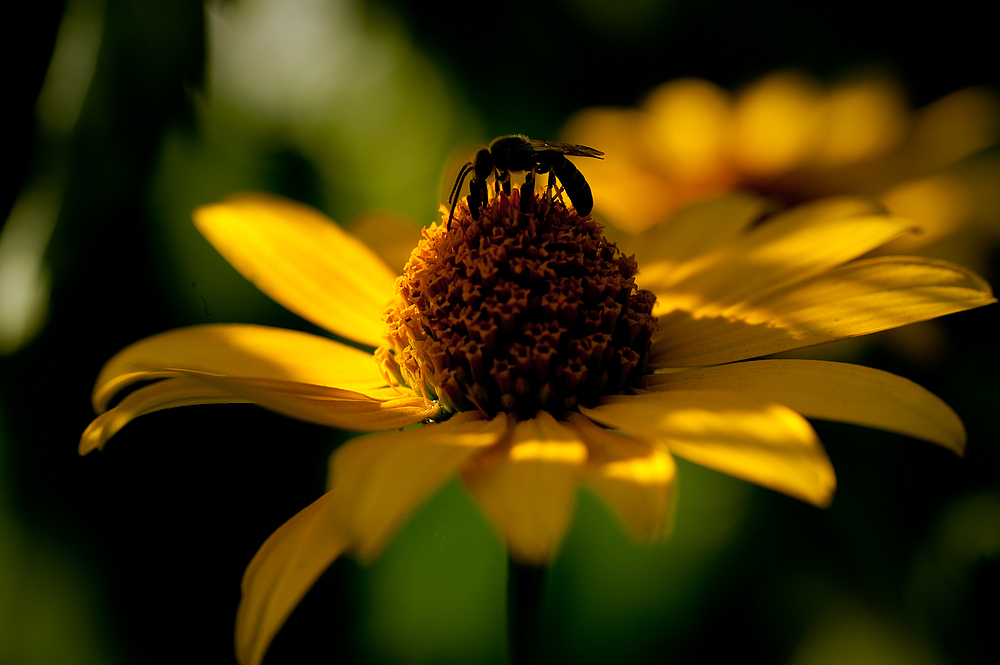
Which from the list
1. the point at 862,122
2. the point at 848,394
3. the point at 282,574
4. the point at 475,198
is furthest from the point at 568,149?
the point at 862,122

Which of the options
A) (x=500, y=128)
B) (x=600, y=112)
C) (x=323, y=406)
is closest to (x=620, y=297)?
(x=323, y=406)

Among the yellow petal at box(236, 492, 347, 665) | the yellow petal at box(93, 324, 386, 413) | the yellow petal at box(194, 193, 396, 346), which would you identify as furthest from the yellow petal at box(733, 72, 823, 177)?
the yellow petal at box(236, 492, 347, 665)

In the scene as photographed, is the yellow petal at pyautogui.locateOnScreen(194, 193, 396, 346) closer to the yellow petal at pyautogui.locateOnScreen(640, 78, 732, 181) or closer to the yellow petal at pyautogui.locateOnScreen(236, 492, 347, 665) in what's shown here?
the yellow petal at pyautogui.locateOnScreen(236, 492, 347, 665)

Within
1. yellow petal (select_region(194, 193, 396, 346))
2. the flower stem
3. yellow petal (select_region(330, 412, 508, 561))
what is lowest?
the flower stem

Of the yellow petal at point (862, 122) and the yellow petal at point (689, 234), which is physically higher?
the yellow petal at point (862, 122)

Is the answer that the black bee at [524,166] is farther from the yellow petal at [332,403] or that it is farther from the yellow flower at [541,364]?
the yellow petal at [332,403]

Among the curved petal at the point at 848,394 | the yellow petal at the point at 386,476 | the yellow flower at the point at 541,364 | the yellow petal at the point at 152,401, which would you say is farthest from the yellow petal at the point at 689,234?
the yellow petal at the point at 152,401
